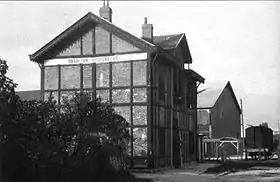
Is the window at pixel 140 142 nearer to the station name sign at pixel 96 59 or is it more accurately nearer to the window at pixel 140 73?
the window at pixel 140 73

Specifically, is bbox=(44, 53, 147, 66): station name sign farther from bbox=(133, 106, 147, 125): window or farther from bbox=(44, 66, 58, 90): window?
bbox=(133, 106, 147, 125): window

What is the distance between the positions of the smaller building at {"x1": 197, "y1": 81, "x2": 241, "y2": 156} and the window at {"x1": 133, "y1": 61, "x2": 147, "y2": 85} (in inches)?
1127

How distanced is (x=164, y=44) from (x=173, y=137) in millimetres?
6248

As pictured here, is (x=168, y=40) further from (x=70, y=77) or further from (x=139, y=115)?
(x=139, y=115)

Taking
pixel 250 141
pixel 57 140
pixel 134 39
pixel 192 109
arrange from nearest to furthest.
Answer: pixel 57 140 → pixel 134 39 → pixel 192 109 → pixel 250 141

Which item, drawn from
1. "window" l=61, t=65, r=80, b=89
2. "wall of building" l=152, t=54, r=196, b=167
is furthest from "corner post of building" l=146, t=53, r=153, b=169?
"window" l=61, t=65, r=80, b=89

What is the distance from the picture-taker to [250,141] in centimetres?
5294

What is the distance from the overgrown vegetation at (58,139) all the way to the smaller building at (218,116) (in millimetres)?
34462

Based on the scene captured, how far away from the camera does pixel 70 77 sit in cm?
2992

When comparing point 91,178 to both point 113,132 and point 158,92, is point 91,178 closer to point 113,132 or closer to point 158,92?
point 113,132

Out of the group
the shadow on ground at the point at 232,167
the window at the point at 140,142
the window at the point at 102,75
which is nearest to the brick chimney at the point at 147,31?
the window at the point at 102,75

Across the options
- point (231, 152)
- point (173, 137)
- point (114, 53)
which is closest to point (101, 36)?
point (114, 53)

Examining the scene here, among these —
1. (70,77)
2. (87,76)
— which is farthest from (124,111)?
(70,77)

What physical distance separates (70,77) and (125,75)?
11.9 feet
